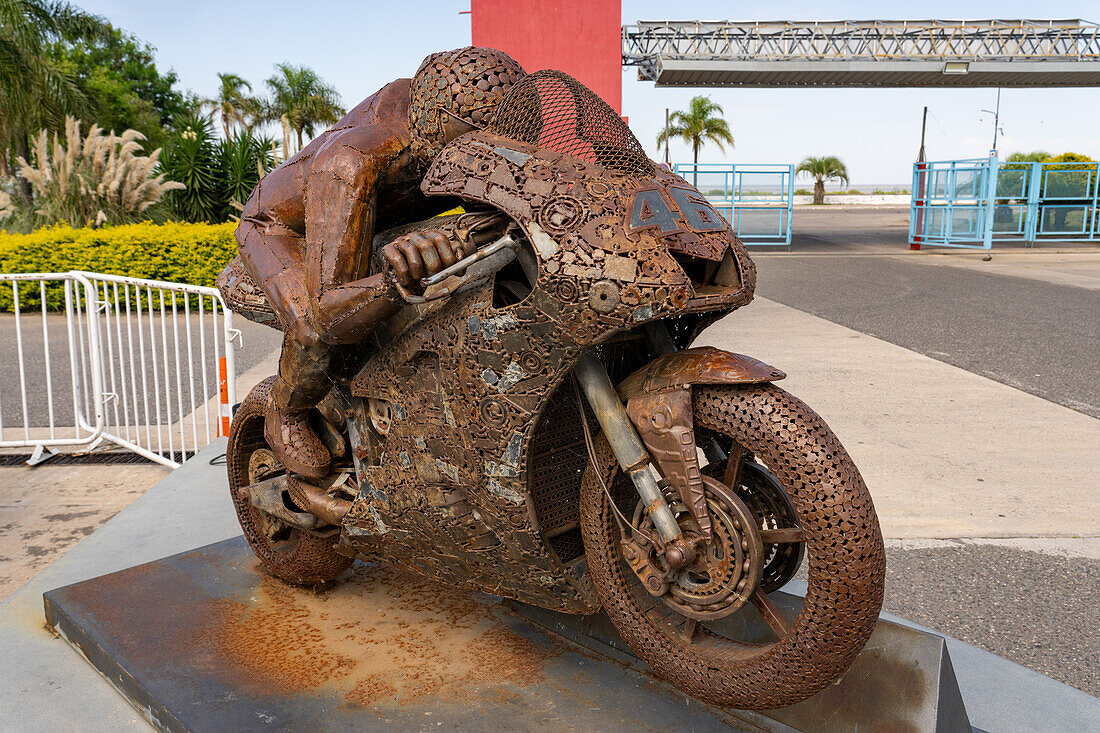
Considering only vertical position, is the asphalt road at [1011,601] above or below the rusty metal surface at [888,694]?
below

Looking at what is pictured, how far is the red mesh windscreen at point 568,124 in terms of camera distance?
6.49ft

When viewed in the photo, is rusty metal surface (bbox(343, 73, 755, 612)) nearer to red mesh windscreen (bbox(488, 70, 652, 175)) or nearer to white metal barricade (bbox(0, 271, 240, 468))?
red mesh windscreen (bbox(488, 70, 652, 175))

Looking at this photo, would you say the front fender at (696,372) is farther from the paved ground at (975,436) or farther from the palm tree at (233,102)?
the palm tree at (233,102)

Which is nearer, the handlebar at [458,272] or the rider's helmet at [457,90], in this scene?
the handlebar at [458,272]

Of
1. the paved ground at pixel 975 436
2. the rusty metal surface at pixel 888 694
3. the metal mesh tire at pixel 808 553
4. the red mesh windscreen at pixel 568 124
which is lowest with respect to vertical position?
the paved ground at pixel 975 436

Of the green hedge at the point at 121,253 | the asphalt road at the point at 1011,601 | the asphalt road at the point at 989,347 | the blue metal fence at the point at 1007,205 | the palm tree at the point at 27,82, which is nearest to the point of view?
the asphalt road at the point at 1011,601

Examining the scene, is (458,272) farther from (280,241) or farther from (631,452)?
(280,241)

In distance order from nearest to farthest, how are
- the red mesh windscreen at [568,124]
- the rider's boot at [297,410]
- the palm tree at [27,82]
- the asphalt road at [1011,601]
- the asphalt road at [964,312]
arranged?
the red mesh windscreen at [568,124] → the rider's boot at [297,410] → the asphalt road at [1011,601] → the asphalt road at [964,312] → the palm tree at [27,82]

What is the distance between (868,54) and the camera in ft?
68.6

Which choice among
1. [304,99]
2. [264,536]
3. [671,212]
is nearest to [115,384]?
[264,536]

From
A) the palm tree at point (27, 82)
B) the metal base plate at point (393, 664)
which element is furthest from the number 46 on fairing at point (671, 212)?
the palm tree at point (27, 82)

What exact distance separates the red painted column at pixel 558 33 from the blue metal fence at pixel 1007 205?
15.0 meters

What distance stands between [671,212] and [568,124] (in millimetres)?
350

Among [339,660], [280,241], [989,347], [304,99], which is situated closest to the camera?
[339,660]
